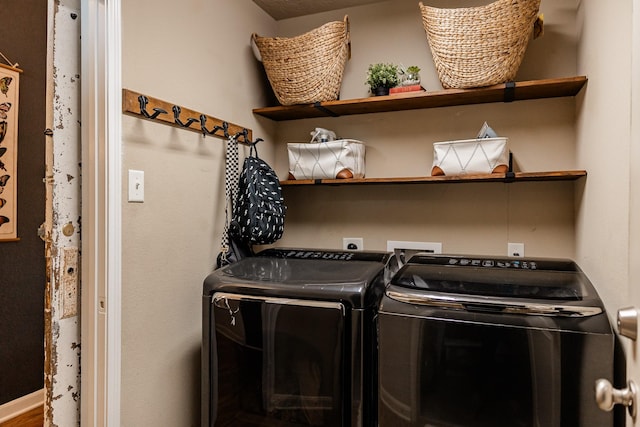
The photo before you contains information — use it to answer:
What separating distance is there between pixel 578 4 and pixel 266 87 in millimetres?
1560

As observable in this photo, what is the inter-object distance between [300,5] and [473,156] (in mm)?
1278

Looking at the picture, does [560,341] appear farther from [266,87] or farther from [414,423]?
[266,87]

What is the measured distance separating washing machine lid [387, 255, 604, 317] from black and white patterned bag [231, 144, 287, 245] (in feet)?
2.17

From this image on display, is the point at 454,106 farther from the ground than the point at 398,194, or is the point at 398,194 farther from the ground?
the point at 454,106

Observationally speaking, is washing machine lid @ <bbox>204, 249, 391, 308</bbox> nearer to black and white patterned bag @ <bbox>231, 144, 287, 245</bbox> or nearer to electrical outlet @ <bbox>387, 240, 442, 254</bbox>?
black and white patterned bag @ <bbox>231, 144, 287, 245</bbox>

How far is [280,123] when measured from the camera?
2.33 meters

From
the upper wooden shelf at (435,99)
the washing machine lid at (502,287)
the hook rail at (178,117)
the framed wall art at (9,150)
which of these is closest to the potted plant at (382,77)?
the upper wooden shelf at (435,99)

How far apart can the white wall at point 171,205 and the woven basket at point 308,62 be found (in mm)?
214

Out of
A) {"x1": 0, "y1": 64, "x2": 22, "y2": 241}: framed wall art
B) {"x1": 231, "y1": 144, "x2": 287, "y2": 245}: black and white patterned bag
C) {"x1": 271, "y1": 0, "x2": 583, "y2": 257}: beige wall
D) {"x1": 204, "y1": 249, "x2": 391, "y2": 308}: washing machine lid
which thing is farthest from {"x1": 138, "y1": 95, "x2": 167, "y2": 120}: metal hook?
{"x1": 0, "y1": 64, "x2": 22, "y2": 241}: framed wall art

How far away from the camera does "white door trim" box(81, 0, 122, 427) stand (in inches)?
51.5

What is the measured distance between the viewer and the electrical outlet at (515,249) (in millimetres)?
1844

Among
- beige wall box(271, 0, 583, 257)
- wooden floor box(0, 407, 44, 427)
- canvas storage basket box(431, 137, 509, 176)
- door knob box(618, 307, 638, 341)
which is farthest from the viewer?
wooden floor box(0, 407, 44, 427)

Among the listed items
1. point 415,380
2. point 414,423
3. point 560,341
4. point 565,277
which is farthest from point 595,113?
point 414,423

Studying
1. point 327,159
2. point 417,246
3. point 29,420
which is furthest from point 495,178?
point 29,420
